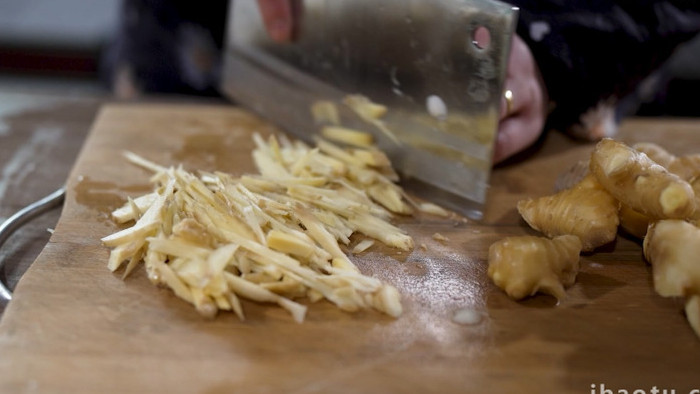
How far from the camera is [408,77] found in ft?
5.26

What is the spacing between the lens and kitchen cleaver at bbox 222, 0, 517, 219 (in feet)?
4.73

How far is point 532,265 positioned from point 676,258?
231 millimetres

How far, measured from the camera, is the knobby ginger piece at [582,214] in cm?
135

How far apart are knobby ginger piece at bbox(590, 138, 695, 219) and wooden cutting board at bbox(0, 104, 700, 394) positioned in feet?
0.49

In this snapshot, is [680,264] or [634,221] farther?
[634,221]

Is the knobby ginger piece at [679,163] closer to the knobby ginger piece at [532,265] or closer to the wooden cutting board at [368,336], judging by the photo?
the wooden cutting board at [368,336]

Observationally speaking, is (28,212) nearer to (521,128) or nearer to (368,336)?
(368,336)

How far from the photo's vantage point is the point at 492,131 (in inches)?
57.1

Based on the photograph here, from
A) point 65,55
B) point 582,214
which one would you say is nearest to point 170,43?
point 65,55

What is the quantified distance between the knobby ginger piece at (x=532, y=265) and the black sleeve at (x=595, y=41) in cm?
68

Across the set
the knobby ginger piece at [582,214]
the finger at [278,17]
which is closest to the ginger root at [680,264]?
the knobby ginger piece at [582,214]

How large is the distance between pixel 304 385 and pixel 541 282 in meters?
0.45

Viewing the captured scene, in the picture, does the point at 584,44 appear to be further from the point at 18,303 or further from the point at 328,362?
the point at 18,303

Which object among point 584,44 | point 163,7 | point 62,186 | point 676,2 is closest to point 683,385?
point 584,44
